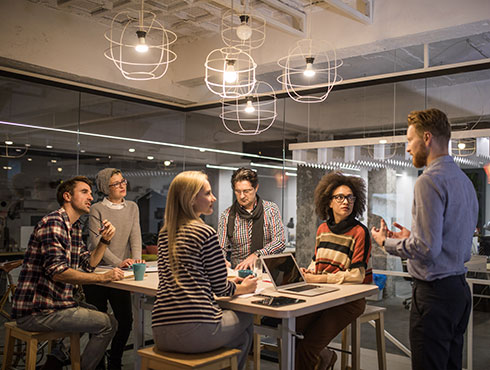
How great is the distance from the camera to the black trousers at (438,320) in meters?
2.50

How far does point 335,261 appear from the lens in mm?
3531

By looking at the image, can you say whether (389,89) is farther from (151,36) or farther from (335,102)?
(151,36)

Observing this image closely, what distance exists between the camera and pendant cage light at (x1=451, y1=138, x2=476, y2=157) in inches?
178

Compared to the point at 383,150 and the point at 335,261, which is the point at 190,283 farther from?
the point at 383,150

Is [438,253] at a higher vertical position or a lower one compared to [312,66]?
lower

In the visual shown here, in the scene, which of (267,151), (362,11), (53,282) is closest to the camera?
(53,282)

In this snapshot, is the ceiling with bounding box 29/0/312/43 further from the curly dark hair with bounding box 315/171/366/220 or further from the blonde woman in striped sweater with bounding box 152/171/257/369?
the blonde woman in striped sweater with bounding box 152/171/257/369

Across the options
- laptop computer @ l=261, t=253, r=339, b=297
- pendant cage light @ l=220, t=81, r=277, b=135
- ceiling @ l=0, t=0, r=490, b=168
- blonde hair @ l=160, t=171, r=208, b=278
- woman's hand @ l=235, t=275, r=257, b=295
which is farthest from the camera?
pendant cage light @ l=220, t=81, r=277, b=135

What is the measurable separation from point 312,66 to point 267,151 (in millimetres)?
1325

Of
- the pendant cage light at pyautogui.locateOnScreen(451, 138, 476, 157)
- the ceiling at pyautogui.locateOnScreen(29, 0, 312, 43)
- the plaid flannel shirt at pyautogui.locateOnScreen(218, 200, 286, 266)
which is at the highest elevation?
the ceiling at pyautogui.locateOnScreen(29, 0, 312, 43)

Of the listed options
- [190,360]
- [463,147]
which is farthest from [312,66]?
[190,360]

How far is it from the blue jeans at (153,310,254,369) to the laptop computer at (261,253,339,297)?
38 centimetres

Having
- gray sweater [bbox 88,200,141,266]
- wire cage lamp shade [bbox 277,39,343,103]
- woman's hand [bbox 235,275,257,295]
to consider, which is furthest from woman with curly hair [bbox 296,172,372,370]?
gray sweater [bbox 88,200,141,266]

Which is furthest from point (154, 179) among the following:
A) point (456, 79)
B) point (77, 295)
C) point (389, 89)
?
point (456, 79)
